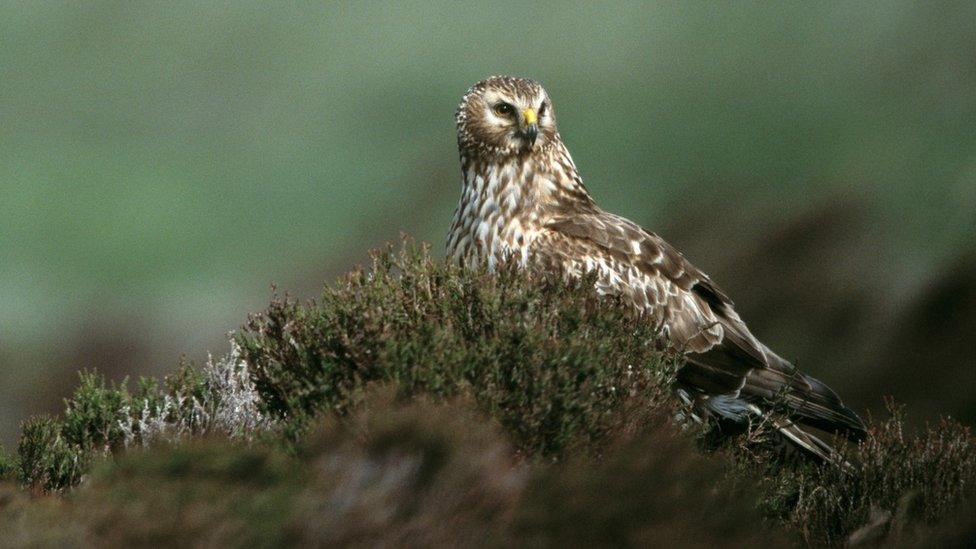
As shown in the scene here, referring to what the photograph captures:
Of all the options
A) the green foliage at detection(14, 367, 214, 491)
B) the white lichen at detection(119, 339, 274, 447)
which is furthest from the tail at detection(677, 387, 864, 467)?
the green foliage at detection(14, 367, 214, 491)

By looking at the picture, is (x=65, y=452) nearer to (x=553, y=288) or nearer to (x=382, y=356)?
(x=382, y=356)

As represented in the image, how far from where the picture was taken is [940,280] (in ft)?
42.5

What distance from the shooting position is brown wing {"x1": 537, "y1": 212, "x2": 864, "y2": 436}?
7.07 metres

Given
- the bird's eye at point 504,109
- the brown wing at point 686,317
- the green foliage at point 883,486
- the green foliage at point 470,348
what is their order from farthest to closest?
the bird's eye at point 504,109 → the brown wing at point 686,317 → the green foliage at point 883,486 → the green foliage at point 470,348

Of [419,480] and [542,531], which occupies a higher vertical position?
[419,480]

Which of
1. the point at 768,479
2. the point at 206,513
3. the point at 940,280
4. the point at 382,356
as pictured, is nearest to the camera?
the point at 206,513

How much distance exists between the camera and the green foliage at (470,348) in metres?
Answer: 5.37

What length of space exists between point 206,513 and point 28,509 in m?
0.80

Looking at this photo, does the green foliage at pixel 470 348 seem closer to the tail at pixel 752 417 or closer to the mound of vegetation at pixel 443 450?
the mound of vegetation at pixel 443 450

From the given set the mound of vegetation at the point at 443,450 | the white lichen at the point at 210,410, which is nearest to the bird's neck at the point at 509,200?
the mound of vegetation at the point at 443,450

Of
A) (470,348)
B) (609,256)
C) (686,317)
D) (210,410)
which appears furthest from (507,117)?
(210,410)

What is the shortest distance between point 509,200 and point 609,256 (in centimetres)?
73

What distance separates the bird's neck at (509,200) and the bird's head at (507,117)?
0.22 ft

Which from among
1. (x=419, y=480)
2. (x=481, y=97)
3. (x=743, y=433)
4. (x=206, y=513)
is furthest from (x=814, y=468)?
(x=206, y=513)
